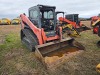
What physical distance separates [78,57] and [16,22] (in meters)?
25.7

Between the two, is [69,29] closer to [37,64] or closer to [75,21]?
[75,21]

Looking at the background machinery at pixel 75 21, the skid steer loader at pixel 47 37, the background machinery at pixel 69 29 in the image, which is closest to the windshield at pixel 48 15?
the skid steer loader at pixel 47 37

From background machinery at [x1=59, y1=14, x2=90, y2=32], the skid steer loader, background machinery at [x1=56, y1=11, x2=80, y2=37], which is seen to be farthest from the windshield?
background machinery at [x1=59, y1=14, x2=90, y2=32]

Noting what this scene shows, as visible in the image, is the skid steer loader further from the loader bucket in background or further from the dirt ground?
the dirt ground

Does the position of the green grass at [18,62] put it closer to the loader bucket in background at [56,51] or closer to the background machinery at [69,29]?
the loader bucket in background at [56,51]

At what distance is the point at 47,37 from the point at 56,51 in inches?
32.8

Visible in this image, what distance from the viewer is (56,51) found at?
25.5ft

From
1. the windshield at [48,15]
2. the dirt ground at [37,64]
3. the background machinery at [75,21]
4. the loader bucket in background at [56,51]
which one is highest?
the windshield at [48,15]

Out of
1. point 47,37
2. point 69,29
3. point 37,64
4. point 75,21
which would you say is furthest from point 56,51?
point 75,21

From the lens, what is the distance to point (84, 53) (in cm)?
773

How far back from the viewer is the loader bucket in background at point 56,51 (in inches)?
249

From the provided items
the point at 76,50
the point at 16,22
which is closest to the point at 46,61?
the point at 76,50

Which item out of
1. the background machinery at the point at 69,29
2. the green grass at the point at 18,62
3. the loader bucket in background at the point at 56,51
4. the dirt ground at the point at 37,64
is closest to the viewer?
the dirt ground at the point at 37,64

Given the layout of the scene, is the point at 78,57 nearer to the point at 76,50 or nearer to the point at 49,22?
the point at 76,50
